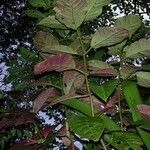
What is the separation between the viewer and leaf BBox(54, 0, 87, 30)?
3.64 ft

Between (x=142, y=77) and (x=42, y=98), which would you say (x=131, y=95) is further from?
(x=42, y=98)

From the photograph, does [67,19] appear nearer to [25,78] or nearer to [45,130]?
[45,130]

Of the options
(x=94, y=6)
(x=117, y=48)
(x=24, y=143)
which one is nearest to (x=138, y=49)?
(x=117, y=48)

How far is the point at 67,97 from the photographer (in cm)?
113

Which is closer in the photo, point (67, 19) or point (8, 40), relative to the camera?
point (67, 19)

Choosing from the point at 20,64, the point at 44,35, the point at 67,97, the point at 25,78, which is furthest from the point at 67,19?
the point at 20,64

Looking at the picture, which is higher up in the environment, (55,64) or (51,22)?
(51,22)

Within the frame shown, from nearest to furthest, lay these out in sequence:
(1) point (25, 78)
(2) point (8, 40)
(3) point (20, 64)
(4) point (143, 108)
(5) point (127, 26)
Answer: (4) point (143, 108)
(5) point (127, 26)
(1) point (25, 78)
(3) point (20, 64)
(2) point (8, 40)

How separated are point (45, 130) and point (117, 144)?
0.92ft

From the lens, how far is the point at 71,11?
112 centimetres

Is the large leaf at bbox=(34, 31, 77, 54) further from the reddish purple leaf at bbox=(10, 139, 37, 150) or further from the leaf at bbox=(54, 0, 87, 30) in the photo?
the reddish purple leaf at bbox=(10, 139, 37, 150)

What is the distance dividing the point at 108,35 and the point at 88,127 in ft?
1.17

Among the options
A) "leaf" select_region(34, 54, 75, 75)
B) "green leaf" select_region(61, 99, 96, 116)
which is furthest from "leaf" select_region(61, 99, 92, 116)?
"leaf" select_region(34, 54, 75, 75)

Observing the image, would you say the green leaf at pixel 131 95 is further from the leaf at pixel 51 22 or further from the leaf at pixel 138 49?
the leaf at pixel 51 22
